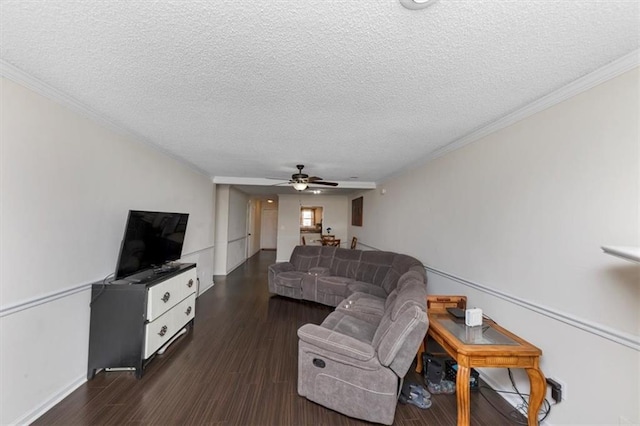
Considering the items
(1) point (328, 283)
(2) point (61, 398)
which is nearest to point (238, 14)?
(2) point (61, 398)

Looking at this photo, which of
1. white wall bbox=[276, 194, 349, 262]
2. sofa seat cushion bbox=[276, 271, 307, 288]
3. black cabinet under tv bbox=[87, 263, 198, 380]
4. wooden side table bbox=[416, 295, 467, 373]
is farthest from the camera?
white wall bbox=[276, 194, 349, 262]

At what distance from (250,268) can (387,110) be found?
636 cm

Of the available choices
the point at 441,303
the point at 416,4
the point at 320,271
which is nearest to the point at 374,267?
the point at 320,271

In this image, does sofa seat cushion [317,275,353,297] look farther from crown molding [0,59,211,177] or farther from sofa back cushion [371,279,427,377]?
crown molding [0,59,211,177]

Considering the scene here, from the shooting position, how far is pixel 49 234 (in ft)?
6.17

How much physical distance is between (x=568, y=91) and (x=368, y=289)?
3.25 meters

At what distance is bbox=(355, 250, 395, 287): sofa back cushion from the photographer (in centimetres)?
425

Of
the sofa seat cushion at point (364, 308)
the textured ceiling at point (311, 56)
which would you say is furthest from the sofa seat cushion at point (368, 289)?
the textured ceiling at point (311, 56)

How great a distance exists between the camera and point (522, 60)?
4.63ft

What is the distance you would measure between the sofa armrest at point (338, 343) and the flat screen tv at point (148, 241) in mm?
1791

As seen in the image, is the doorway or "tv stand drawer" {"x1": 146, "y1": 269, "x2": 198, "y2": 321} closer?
"tv stand drawer" {"x1": 146, "y1": 269, "x2": 198, "y2": 321}

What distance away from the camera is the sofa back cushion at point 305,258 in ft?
17.5

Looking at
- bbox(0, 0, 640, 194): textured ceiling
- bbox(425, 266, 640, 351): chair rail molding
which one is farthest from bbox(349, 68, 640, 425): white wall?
bbox(0, 0, 640, 194): textured ceiling

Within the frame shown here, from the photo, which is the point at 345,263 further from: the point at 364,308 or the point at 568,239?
the point at 568,239
